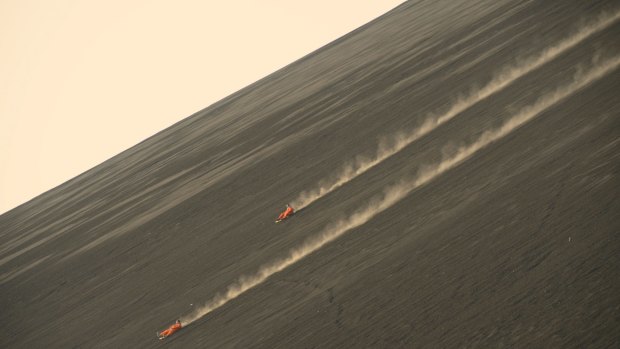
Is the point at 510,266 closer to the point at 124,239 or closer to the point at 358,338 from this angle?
the point at 358,338

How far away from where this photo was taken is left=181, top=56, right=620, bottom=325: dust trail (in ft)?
95.7

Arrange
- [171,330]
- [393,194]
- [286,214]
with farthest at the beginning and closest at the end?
[286,214]
[393,194]
[171,330]

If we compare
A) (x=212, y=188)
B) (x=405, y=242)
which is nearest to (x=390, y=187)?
(x=405, y=242)

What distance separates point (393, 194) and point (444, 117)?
1053 cm

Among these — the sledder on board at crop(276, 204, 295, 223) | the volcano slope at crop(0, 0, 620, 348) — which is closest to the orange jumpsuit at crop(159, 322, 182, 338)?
the volcano slope at crop(0, 0, 620, 348)

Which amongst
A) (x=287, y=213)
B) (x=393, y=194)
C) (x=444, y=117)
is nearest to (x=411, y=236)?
(x=393, y=194)

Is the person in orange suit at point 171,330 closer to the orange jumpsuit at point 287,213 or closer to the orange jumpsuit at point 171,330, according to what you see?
the orange jumpsuit at point 171,330

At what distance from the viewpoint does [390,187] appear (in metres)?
31.1

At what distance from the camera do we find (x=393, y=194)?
98.6 ft

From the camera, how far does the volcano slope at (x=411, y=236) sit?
18.7 m

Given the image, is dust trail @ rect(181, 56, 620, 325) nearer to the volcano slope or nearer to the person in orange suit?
the volcano slope

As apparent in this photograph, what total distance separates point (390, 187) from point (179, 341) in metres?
11.3

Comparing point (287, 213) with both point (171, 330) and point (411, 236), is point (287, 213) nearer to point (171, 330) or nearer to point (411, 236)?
point (171, 330)

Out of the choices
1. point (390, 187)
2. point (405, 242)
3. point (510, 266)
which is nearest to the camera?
point (510, 266)
